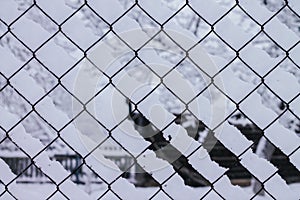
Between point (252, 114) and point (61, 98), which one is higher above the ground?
point (61, 98)

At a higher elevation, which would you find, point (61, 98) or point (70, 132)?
point (61, 98)

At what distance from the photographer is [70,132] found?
1.09m

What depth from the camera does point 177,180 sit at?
1.09m

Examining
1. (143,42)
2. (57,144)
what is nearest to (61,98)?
(57,144)

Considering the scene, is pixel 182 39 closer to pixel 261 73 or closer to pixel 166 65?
pixel 166 65

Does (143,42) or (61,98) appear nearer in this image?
(143,42)

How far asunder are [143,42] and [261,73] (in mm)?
268

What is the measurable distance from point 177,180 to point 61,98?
421cm

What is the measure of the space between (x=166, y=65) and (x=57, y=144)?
450 centimetres

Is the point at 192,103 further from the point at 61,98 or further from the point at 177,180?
the point at 61,98

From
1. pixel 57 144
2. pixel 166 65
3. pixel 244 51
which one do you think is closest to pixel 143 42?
pixel 166 65

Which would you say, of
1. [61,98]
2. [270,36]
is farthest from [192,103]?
[61,98]

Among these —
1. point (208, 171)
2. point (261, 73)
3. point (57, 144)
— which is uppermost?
point (57, 144)

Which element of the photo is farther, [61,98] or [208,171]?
[61,98]
